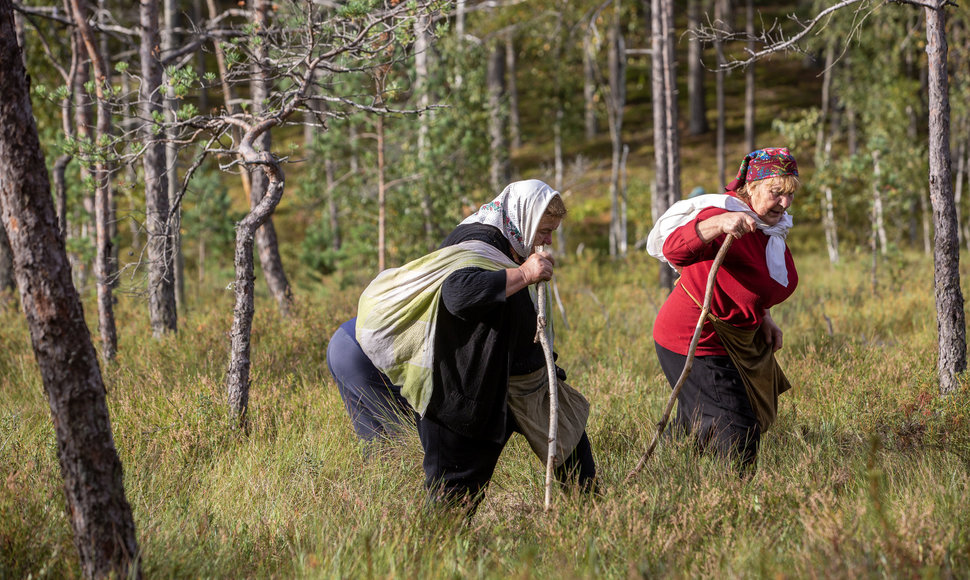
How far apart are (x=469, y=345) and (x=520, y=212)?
624mm

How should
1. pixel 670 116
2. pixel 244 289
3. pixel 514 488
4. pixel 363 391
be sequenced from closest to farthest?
pixel 514 488 → pixel 363 391 → pixel 244 289 → pixel 670 116

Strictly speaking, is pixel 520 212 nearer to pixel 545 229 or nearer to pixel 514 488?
pixel 545 229

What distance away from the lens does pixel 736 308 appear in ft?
12.4

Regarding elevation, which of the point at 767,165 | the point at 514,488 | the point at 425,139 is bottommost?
the point at 514,488

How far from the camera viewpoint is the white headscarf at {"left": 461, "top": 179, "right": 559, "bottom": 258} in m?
3.15

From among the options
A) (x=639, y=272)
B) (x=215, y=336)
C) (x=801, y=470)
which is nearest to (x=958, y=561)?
(x=801, y=470)

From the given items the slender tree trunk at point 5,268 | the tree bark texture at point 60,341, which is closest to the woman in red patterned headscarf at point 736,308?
the tree bark texture at point 60,341

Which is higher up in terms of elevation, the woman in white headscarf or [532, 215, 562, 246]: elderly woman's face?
[532, 215, 562, 246]: elderly woman's face

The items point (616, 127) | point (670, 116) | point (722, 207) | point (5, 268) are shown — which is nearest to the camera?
point (722, 207)

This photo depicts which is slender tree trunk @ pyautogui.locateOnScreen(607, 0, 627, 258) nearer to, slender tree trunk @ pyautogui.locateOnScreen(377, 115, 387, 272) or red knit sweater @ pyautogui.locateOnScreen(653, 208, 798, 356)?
slender tree trunk @ pyautogui.locateOnScreen(377, 115, 387, 272)

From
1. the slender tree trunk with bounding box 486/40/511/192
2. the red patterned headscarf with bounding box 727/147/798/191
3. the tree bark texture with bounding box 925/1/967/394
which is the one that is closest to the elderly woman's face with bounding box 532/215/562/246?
the red patterned headscarf with bounding box 727/147/798/191

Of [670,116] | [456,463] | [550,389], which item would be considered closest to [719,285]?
[550,389]

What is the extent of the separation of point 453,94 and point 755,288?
839 cm

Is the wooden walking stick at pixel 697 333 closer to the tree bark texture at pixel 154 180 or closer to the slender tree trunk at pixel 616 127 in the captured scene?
the tree bark texture at pixel 154 180
